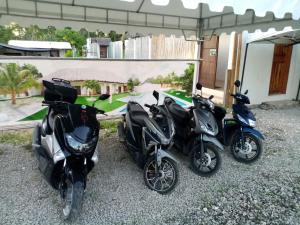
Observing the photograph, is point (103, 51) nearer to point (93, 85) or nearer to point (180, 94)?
point (180, 94)

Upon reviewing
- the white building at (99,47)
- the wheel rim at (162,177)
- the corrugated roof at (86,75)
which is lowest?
the wheel rim at (162,177)

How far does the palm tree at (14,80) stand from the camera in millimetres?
4016

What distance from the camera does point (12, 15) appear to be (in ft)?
14.0

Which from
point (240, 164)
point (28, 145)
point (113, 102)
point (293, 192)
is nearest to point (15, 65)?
point (28, 145)

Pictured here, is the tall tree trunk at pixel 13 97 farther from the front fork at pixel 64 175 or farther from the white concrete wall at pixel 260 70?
the white concrete wall at pixel 260 70

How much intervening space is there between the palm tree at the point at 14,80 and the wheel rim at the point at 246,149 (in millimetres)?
3420

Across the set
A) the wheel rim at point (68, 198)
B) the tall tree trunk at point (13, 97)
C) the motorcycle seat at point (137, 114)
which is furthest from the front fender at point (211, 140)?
the tall tree trunk at point (13, 97)

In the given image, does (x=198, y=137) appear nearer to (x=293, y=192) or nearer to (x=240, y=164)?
(x=240, y=164)

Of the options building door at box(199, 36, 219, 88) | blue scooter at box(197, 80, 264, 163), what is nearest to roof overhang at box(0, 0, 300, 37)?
blue scooter at box(197, 80, 264, 163)

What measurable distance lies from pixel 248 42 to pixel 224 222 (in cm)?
481

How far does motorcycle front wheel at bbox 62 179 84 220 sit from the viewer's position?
203 centimetres

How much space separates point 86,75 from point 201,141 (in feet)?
8.83

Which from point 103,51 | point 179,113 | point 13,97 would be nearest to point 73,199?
point 179,113

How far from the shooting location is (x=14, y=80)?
4.10m
